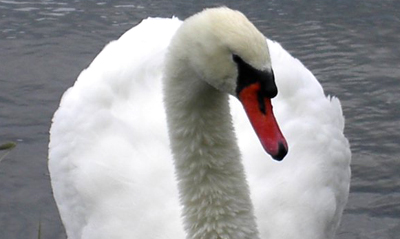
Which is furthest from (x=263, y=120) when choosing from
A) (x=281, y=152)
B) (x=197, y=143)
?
(x=197, y=143)

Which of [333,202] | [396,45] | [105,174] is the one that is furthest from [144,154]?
[396,45]

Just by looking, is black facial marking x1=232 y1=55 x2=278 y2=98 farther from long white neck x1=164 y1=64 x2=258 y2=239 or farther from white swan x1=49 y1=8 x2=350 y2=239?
long white neck x1=164 y1=64 x2=258 y2=239

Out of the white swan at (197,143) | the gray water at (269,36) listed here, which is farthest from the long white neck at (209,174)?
the gray water at (269,36)

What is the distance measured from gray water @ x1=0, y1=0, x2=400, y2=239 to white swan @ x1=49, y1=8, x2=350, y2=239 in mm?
1039

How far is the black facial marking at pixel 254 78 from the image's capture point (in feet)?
10.6

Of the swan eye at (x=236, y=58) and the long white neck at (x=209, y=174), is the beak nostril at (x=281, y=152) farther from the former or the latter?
the long white neck at (x=209, y=174)

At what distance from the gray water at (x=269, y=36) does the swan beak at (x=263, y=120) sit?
2.82 metres

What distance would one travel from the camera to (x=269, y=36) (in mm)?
8156

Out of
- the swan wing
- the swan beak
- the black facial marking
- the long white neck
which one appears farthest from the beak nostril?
the swan wing

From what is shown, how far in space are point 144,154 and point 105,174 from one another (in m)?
0.23

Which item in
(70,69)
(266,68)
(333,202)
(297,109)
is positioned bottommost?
(70,69)

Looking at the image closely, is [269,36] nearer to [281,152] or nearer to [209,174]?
[209,174]

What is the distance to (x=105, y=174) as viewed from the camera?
15.8ft

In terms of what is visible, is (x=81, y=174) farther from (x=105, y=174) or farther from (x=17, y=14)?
(x=17, y=14)
